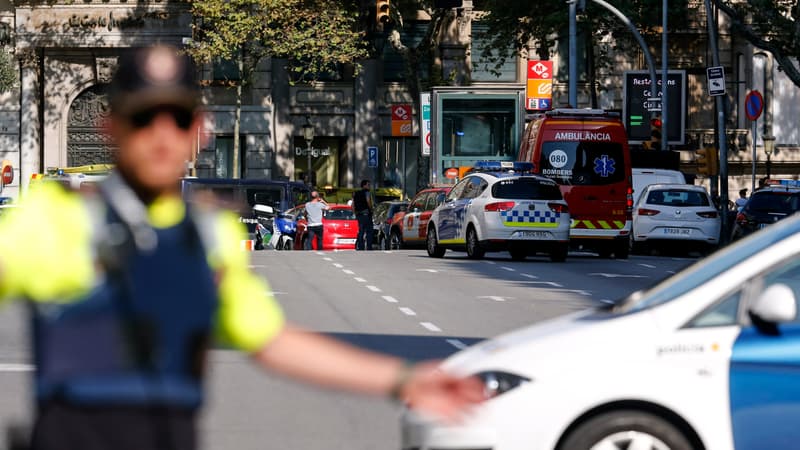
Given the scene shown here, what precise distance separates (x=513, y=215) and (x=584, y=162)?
472 cm

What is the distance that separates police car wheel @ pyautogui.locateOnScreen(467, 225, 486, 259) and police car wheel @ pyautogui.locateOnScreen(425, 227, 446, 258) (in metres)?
1.39

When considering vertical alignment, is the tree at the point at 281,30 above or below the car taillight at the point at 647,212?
above

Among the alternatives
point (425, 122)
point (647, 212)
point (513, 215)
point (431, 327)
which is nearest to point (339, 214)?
point (425, 122)

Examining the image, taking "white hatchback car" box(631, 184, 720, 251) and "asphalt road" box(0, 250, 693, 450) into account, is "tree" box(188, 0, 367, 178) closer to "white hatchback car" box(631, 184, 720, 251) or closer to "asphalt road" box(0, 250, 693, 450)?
"white hatchback car" box(631, 184, 720, 251)

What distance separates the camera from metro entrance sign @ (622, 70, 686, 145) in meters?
50.3

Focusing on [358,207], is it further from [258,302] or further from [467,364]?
[258,302]

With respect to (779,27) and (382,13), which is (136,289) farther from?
(779,27)

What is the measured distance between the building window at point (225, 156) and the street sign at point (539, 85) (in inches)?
512

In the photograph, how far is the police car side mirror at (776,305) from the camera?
6.01 metres

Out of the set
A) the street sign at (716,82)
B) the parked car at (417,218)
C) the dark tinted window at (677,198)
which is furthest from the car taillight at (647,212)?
the parked car at (417,218)

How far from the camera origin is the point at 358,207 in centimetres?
3897

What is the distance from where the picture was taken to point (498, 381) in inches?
252

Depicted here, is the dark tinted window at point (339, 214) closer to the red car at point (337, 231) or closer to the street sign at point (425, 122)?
the red car at point (337, 231)

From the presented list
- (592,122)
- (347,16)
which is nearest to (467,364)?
(592,122)
